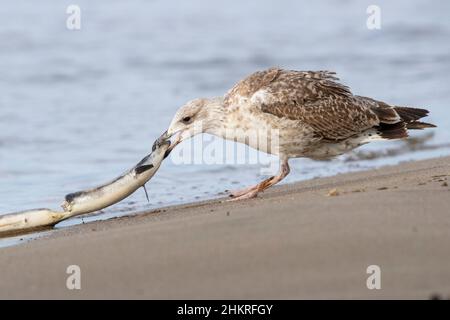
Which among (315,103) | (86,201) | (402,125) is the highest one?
(315,103)

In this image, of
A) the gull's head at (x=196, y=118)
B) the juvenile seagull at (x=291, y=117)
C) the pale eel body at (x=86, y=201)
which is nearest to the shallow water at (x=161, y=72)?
the pale eel body at (x=86, y=201)

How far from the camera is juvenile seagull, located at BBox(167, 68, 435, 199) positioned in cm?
794

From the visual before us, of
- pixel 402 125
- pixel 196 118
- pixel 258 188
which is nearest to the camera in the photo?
pixel 258 188

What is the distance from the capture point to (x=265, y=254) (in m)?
5.37

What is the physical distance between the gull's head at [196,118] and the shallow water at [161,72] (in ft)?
2.29

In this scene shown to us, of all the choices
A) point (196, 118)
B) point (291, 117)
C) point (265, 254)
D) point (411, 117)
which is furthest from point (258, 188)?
point (265, 254)

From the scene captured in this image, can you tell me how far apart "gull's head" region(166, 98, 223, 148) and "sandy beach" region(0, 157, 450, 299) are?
1.51 metres

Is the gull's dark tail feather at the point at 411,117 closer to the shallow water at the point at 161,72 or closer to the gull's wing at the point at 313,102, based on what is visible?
the gull's wing at the point at 313,102

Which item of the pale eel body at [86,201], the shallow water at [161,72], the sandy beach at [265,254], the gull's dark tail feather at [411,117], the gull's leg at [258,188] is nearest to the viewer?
the sandy beach at [265,254]

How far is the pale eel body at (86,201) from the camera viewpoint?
7137 millimetres

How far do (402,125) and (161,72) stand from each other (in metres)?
6.50

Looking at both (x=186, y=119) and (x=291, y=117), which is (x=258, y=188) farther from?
(x=186, y=119)

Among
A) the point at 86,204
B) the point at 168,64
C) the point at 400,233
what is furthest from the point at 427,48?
the point at 400,233

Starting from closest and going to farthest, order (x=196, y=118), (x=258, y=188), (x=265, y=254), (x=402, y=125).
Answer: (x=265, y=254), (x=258, y=188), (x=196, y=118), (x=402, y=125)
